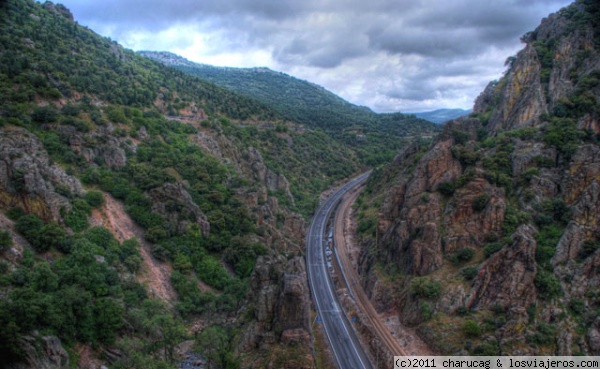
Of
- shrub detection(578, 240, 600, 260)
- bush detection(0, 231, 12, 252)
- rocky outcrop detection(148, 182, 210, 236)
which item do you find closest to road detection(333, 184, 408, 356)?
shrub detection(578, 240, 600, 260)

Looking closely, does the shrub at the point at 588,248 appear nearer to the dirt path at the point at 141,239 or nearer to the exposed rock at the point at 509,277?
the exposed rock at the point at 509,277

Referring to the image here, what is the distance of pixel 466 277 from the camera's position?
46250 millimetres

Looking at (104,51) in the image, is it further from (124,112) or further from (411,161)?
(411,161)

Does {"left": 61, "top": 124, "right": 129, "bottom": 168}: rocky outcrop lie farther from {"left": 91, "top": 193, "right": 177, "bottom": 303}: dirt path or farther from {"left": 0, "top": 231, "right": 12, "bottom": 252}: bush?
{"left": 0, "top": 231, "right": 12, "bottom": 252}: bush

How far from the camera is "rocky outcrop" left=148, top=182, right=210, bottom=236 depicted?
55906 mm

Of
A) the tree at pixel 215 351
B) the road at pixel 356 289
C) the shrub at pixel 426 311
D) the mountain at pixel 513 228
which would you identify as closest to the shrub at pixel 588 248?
the mountain at pixel 513 228

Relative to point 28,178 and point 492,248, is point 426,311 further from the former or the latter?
point 28,178

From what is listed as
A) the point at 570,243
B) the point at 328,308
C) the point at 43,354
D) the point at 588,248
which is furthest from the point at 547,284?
the point at 43,354

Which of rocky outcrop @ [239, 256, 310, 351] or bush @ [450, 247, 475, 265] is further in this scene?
bush @ [450, 247, 475, 265]

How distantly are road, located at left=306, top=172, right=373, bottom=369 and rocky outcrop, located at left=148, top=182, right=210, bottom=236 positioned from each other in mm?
21489

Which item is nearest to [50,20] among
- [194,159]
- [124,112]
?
[124,112]

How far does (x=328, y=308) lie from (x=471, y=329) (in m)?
21.4

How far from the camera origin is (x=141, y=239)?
170ft

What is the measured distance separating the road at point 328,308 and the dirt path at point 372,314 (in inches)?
126
